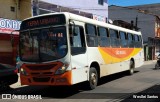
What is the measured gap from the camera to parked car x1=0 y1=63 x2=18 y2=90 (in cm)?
1291

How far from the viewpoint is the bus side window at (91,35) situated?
12813 millimetres

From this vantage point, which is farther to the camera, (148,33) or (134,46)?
(148,33)

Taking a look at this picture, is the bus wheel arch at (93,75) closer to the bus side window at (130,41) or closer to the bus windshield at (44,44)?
the bus windshield at (44,44)

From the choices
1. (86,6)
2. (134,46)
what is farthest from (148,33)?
(134,46)

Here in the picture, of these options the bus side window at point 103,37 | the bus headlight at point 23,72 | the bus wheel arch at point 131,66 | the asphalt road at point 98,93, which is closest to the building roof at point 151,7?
the bus wheel arch at point 131,66

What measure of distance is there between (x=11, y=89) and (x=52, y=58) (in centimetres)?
354

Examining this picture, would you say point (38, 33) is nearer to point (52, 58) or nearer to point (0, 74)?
point (52, 58)

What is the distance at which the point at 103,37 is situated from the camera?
14578 mm

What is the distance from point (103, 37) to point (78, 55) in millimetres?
3119

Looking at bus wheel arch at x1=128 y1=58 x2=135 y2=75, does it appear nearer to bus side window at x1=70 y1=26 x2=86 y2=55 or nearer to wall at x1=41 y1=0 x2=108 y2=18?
bus side window at x1=70 y1=26 x2=86 y2=55

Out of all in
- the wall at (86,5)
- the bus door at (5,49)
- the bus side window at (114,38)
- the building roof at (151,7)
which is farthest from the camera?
the building roof at (151,7)

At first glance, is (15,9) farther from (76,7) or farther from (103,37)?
(103,37)

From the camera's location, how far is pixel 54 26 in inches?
452

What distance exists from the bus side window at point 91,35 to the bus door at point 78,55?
1.80 ft
